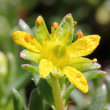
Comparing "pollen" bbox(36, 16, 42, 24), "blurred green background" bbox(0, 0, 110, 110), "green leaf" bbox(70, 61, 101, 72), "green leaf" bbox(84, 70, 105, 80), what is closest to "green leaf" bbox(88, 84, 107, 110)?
"green leaf" bbox(84, 70, 105, 80)

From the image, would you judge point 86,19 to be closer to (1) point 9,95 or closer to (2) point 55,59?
(1) point 9,95

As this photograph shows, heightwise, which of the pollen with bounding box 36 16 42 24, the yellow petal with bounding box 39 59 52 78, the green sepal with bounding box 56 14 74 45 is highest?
the pollen with bounding box 36 16 42 24

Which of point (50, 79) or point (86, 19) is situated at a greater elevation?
point (50, 79)

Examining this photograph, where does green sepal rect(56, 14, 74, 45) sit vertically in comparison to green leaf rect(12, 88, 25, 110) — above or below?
above

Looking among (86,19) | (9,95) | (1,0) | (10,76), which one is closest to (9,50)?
(10,76)

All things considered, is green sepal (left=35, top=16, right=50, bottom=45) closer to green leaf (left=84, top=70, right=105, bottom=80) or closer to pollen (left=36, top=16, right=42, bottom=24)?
pollen (left=36, top=16, right=42, bottom=24)

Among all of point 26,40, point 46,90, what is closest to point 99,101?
point 46,90

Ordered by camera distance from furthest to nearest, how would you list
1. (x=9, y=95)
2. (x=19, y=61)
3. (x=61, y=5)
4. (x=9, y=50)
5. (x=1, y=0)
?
1. (x=61, y=5)
2. (x=1, y=0)
3. (x=9, y=50)
4. (x=19, y=61)
5. (x=9, y=95)
